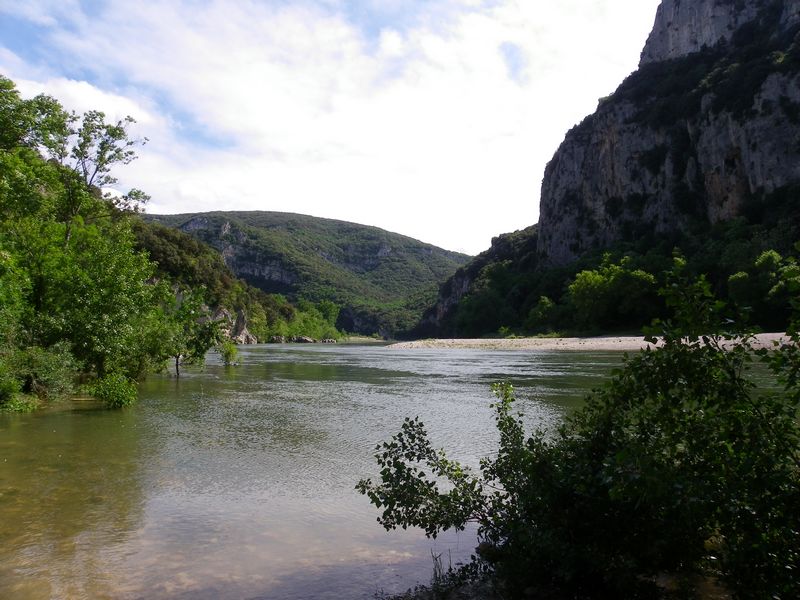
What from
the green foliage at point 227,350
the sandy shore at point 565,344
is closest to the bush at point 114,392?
the green foliage at point 227,350

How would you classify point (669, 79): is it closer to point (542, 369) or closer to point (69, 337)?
point (542, 369)

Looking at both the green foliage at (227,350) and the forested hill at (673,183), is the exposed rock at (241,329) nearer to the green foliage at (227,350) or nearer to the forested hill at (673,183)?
the forested hill at (673,183)

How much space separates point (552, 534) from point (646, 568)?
2.62 feet

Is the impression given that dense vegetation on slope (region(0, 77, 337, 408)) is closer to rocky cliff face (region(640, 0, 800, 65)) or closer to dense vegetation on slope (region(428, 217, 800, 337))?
dense vegetation on slope (region(428, 217, 800, 337))

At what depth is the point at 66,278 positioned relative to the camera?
68.8 feet

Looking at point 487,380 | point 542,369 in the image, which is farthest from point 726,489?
point 542,369

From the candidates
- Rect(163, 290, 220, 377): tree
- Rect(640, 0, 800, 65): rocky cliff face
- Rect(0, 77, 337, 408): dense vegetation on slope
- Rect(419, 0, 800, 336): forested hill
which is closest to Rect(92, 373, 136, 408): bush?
Rect(0, 77, 337, 408): dense vegetation on slope

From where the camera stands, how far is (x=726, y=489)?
3.99m

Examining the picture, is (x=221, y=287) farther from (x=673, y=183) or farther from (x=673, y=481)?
(x=673, y=481)

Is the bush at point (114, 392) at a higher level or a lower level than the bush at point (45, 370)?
lower

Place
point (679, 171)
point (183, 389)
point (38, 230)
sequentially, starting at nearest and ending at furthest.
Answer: point (38, 230)
point (183, 389)
point (679, 171)

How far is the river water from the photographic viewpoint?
6070 mm

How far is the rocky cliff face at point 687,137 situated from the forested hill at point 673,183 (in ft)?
0.81

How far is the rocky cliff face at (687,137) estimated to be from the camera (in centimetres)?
8094
